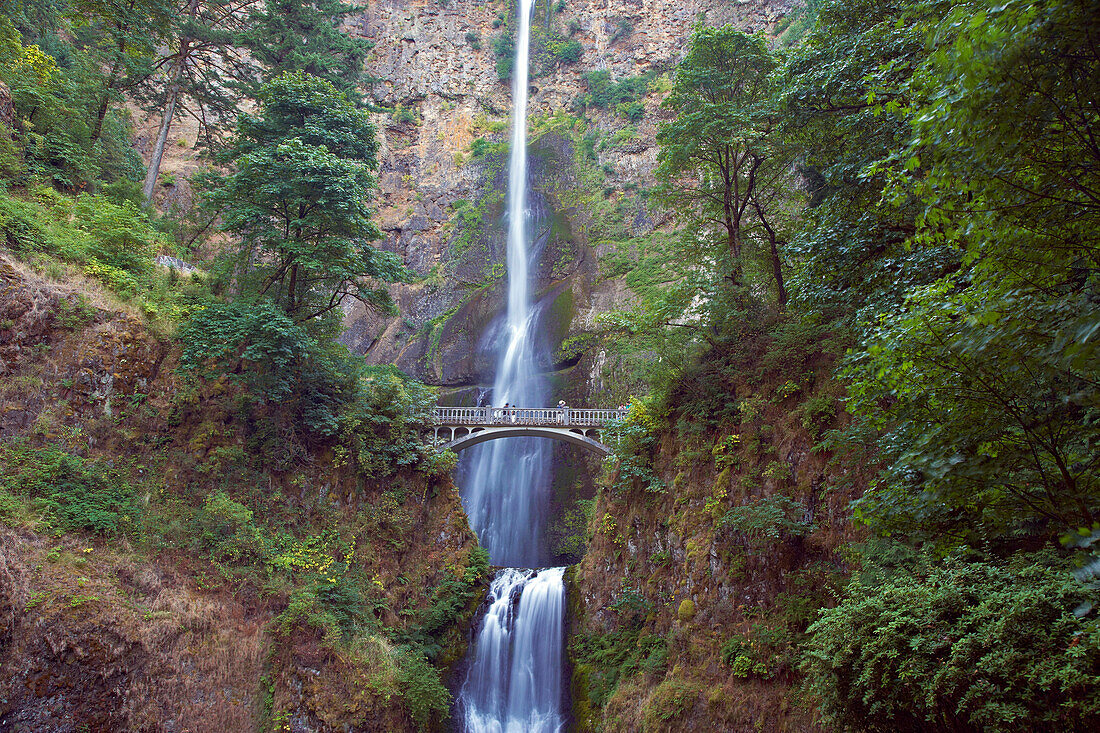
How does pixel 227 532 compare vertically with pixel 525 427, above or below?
below

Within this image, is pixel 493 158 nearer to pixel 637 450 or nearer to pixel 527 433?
pixel 527 433

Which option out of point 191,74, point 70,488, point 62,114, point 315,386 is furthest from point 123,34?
point 70,488

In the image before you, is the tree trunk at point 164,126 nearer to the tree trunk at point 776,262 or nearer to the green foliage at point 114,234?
the green foliage at point 114,234

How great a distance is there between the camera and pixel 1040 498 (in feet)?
15.4

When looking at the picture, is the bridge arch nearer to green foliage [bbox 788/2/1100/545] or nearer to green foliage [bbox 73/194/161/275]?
green foliage [bbox 73/194/161/275]

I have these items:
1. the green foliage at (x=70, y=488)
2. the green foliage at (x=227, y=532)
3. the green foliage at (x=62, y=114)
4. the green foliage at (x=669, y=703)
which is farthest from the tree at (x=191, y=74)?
the green foliage at (x=669, y=703)

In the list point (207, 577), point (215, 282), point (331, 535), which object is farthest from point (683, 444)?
point (215, 282)

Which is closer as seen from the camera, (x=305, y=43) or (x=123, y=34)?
(x=123, y=34)

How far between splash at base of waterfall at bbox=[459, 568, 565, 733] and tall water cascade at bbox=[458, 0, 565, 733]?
0.09 ft

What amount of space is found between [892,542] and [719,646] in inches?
176

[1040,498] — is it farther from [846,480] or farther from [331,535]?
[331,535]

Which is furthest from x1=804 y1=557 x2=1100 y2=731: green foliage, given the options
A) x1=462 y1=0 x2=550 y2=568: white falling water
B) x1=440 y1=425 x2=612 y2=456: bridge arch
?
x1=462 y1=0 x2=550 y2=568: white falling water

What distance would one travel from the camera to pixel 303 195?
1495 centimetres

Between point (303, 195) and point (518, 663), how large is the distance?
46.7ft
